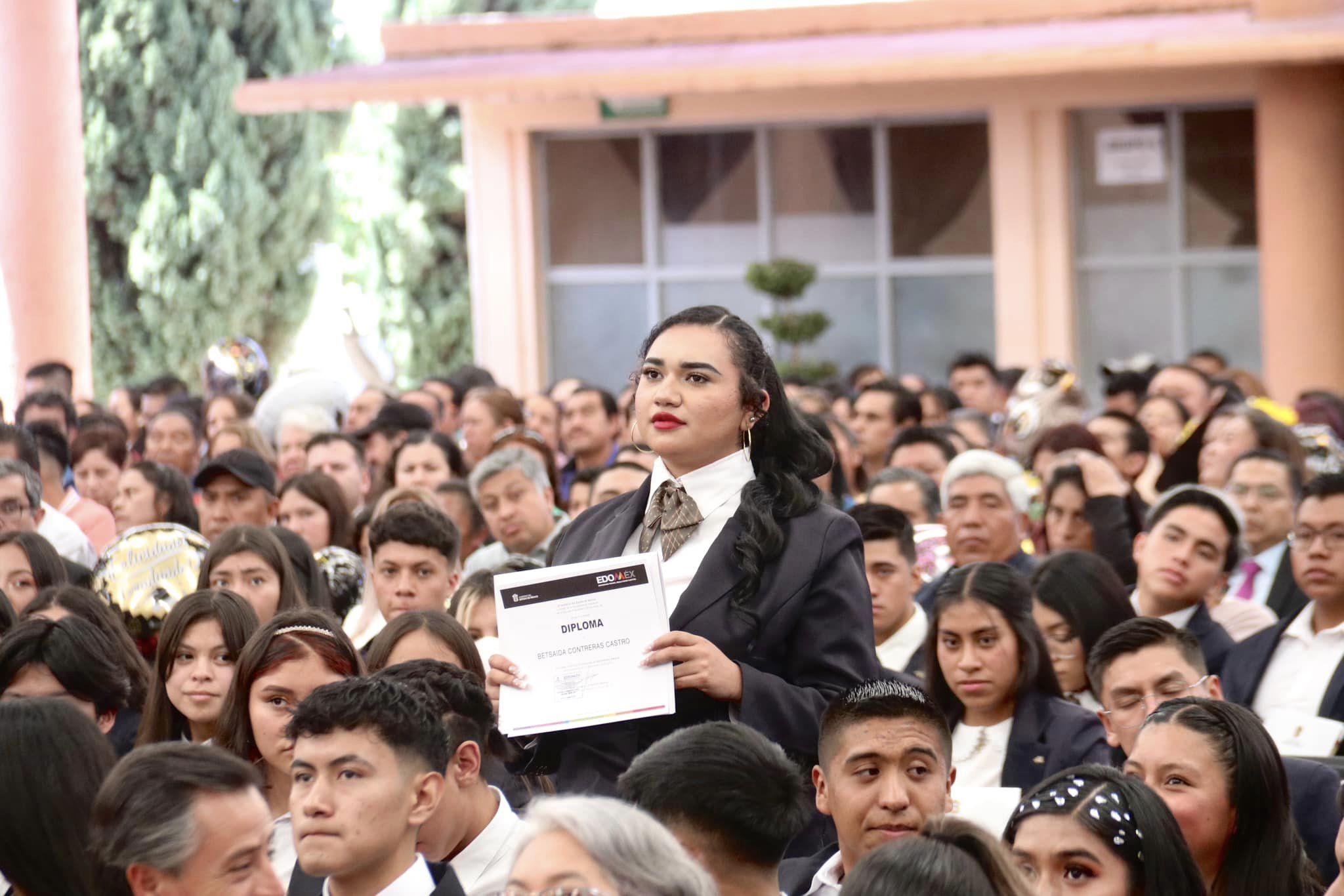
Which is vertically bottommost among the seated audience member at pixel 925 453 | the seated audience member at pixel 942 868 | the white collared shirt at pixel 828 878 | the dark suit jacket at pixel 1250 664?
the white collared shirt at pixel 828 878

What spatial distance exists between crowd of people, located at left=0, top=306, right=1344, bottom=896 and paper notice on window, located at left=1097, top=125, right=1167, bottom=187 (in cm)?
913

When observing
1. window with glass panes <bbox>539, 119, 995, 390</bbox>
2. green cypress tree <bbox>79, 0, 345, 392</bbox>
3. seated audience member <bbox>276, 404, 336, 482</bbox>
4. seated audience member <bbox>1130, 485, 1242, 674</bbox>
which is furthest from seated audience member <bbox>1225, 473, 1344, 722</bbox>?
green cypress tree <bbox>79, 0, 345, 392</bbox>

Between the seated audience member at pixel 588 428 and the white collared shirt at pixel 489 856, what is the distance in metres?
5.86

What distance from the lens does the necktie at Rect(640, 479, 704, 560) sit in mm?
3809

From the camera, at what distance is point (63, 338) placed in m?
14.5

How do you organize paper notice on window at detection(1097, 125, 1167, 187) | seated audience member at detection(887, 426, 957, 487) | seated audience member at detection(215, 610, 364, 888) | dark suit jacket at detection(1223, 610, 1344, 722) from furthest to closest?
paper notice on window at detection(1097, 125, 1167, 187) < seated audience member at detection(887, 426, 957, 487) < dark suit jacket at detection(1223, 610, 1344, 722) < seated audience member at detection(215, 610, 364, 888)

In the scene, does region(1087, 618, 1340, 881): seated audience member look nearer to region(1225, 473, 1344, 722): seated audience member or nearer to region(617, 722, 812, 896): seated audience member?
region(1225, 473, 1344, 722): seated audience member

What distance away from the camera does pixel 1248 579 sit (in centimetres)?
744

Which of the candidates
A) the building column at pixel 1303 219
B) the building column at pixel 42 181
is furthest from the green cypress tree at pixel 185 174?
the building column at pixel 1303 219

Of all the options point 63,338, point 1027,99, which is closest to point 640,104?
point 1027,99

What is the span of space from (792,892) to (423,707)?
0.96 m

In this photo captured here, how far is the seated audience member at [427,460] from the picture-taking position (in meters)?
8.93

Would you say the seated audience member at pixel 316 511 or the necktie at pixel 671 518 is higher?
the necktie at pixel 671 518

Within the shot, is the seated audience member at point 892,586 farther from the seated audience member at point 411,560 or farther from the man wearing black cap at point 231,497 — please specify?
the man wearing black cap at point 231,497
